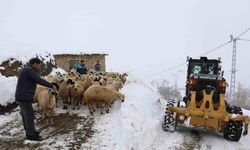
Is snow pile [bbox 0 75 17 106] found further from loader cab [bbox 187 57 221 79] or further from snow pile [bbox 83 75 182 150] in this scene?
loader cab [bbox 187 57 221 79]

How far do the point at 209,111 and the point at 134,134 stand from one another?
9.78 feet

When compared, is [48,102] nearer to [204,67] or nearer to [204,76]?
[204,76]

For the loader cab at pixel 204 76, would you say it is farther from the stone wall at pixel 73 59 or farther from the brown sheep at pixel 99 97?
the stone wall at pixel 73 59

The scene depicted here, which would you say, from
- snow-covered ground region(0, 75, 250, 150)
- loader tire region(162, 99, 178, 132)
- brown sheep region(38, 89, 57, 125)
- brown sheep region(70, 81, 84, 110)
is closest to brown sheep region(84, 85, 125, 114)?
snow-covered ground region(0, 75, 250, 150)

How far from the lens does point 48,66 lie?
2002cm

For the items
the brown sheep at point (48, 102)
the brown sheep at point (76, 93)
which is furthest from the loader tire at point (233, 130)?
the brown sheep at point (48, 102)

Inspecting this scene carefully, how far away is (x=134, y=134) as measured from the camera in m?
10.3

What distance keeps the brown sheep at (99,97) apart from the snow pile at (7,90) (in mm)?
2984

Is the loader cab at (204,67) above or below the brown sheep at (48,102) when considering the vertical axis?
above

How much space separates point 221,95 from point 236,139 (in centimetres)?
152

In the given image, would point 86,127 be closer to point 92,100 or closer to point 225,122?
point 92,100

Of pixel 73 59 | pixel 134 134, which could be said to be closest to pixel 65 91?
pixel 134 134

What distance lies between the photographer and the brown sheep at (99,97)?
12.8 m

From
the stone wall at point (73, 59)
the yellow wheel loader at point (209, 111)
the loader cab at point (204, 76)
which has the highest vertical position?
the stone wall at point (73, 59)
